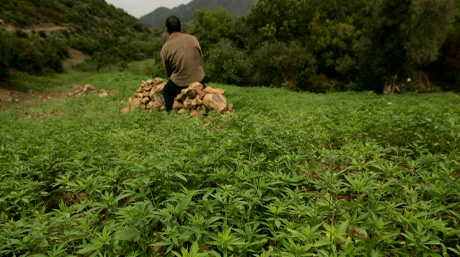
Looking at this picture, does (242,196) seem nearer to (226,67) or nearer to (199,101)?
(199,101)

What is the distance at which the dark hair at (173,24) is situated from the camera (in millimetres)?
6290

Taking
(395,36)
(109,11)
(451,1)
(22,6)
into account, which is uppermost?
(109,11)

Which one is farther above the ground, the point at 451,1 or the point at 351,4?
the point at 351,4

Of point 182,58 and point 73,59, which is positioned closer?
point 182,58

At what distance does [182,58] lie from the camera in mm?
6391

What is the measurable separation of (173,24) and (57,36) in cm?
3435

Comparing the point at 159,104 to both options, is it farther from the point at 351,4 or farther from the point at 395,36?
the point at 351,4

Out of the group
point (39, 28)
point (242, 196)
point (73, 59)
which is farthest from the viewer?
point (39, 28)

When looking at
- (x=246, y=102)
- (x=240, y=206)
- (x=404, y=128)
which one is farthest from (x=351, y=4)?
(x=240, y=206)

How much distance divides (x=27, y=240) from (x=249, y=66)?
21.2m

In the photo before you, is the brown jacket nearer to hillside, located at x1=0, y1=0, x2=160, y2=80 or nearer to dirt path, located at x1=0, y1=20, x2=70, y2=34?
hillside, located at x1=0, y1=0, x2=160, y2=80

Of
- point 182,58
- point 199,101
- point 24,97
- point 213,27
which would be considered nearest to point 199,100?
point 199,101

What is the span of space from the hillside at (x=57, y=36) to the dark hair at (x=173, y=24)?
1619cm

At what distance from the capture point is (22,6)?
106ft
